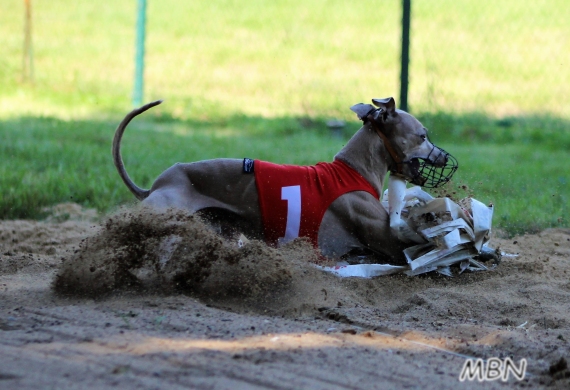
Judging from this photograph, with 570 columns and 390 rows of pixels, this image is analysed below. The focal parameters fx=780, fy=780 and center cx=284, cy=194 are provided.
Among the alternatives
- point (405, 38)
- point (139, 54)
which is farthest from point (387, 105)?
point (139, 54)

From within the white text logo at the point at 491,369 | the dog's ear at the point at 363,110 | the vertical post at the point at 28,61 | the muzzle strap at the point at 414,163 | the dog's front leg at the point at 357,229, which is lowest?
the white text logo at the point at 491,369

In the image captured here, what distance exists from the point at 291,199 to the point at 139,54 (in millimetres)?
7103

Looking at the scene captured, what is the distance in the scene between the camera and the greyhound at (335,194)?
15.2ft

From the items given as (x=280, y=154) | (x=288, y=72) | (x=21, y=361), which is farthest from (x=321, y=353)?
(x=288, y=72)

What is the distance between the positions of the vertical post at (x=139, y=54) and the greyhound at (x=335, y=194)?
635cm

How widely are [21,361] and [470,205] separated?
3077 mm

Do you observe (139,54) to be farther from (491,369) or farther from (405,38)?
(491,369)

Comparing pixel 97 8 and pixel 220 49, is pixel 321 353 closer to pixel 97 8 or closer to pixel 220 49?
pixel 220 49

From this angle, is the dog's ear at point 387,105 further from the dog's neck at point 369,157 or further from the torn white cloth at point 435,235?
the torn white cloth at point 435,235

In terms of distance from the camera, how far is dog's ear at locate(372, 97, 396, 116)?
4.93 metres

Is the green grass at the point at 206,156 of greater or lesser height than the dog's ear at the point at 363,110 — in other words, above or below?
below

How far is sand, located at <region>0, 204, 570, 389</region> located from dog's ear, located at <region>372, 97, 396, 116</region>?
1.07 metres

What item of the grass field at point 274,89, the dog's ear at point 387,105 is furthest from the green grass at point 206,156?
the dog's ear at point 387,105

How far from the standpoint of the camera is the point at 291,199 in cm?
462
